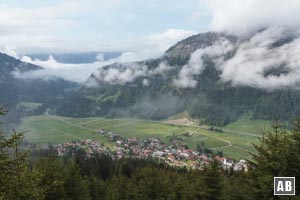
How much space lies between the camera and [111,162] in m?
155

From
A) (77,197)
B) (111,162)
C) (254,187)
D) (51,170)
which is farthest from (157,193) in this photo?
(111,162)

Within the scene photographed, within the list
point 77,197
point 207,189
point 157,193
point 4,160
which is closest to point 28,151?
point 4,160

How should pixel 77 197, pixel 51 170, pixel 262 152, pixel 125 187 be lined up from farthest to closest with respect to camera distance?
pixel 125 187
pixel 77 197
pixel 51 170
pixel 262 152

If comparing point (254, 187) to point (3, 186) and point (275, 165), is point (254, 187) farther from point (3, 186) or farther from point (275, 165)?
point (3, 186)

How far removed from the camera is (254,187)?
27859mm

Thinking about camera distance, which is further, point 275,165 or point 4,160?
point 275,165

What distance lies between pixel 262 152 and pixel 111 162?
132194 millimetres

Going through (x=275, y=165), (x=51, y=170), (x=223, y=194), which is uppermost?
(x=275, y=165)

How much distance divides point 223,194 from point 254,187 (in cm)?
1525

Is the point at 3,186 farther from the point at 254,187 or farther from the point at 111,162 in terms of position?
the point at 111,162

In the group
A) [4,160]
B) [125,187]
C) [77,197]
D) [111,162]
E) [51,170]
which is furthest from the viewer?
[111,162]

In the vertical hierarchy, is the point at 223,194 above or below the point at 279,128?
below

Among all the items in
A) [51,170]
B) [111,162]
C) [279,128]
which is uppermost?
[279,128]

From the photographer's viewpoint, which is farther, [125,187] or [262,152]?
[125,187]
